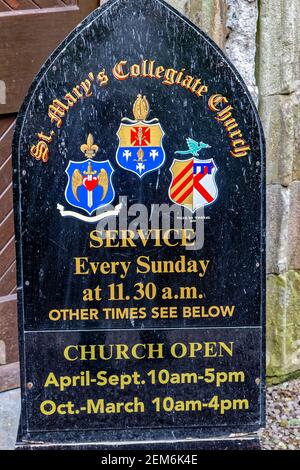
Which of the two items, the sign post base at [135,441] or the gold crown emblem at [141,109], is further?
the sign post base at [135,441]

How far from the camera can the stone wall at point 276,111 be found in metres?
3.39

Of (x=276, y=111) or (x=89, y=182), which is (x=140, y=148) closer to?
(x=89, y=182)

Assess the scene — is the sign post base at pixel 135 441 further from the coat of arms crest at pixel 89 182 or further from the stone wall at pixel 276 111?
the stone wall at pixel 276 111

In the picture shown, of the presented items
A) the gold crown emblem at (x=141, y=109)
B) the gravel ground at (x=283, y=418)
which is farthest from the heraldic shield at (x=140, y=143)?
the gravel ground at (x=283, y=418)

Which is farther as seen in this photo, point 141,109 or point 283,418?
point 283,418

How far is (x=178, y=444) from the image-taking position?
258 centimetres

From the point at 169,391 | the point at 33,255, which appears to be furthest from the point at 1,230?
the point at 169,391

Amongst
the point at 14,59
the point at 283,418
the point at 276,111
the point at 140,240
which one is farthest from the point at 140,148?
the point at 283,418

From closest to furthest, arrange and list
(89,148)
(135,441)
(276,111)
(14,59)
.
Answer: (89,148), (135,441), (14,59), (276,111)

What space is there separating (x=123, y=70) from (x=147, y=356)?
972 mm

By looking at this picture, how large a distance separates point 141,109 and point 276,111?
4.34ft

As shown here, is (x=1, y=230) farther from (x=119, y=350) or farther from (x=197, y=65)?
(x=197, y=65)

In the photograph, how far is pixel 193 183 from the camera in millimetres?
2490

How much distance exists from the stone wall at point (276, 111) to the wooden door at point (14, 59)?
21.6 inches
